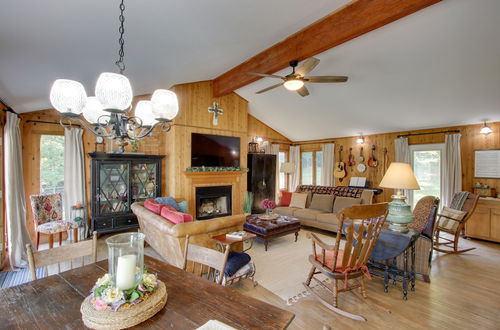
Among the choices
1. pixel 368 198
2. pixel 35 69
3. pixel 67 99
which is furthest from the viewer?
pixel 368 198

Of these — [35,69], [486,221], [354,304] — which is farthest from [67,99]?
[486,221]

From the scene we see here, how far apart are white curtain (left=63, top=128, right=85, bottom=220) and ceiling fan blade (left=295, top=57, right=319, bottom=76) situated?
4135 mm

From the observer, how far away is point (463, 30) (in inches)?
113

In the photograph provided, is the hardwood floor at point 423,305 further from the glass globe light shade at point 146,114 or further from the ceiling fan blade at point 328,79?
the ceiling fan blade at point 328,79

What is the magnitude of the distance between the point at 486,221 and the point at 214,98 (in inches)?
247

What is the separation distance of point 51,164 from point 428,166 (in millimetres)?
8165

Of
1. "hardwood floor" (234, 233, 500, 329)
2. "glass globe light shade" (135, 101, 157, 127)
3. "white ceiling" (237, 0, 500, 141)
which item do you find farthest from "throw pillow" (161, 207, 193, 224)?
"white ceiling" (237, 0, 500, 141)

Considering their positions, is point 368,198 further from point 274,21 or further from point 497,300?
point 274,21

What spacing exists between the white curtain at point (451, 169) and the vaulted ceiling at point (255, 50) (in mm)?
438

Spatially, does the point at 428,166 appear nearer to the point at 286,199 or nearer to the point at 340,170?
the point at 340,170

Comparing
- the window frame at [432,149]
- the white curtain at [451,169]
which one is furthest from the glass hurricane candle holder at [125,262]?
the window frame at [432,149]

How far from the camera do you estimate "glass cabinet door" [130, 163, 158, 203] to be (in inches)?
185

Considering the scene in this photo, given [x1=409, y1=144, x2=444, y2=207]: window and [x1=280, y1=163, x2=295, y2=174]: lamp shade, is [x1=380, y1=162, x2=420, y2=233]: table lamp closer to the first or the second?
[x1=409, y1=144, x2=444, y2=207]: window

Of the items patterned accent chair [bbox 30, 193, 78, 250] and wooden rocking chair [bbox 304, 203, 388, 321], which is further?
patterned accent chair [bbox 30, 193, 78, 250]
